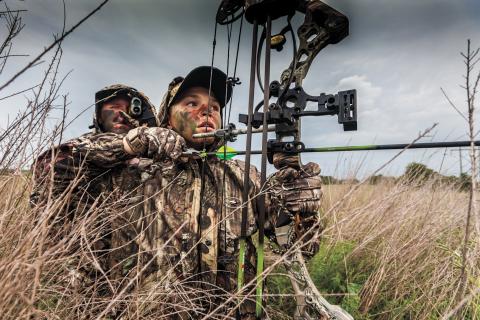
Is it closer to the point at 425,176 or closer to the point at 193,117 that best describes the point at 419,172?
the point at 425,176

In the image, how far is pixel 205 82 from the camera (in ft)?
9.14

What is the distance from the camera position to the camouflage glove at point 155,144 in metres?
2.03

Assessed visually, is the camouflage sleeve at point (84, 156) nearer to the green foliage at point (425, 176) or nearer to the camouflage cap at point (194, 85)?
the camouflage cap at point (194, 85)

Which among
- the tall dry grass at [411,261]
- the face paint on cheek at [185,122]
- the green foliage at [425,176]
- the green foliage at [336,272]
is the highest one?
the face paint on cheek at [185,122]

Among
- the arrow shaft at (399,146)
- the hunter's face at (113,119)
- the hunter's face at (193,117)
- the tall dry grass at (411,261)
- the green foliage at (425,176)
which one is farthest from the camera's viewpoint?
the green foliage at (425,176)

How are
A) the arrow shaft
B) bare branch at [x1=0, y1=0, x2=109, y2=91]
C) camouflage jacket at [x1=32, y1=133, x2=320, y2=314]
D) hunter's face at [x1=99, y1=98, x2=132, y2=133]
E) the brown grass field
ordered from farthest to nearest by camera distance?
1. hunter's face at [x1=99, y1=98, x2=132, y2=133]
2. camouflage jacket at [x1=32, y1=133, x2=320, y2=314]
3. the brown grass field
4. the arrow shaft
5. bare branch at [x1=0, y1=0, x2=109, y2=91]

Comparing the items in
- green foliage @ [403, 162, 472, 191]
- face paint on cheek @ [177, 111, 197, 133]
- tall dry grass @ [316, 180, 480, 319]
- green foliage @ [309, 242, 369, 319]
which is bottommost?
green foliage @ [309, 242, 369, 319]

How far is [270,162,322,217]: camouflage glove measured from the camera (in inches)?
79.4

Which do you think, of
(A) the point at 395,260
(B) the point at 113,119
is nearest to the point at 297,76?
(A) the point at 395,260

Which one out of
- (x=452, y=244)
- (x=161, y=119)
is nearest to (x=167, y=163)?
(x=161, y=119)

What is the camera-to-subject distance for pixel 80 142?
2246 mm

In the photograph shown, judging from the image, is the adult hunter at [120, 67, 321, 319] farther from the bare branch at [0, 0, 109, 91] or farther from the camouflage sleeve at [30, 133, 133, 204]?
the bare branch at [0, 0, 109, 91]

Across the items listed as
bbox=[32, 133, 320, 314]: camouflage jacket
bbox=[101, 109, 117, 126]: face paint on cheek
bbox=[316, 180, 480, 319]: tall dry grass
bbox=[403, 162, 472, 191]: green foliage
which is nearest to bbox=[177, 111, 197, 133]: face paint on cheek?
bbox=[32, 133, 320, 314]: camouflage jacket

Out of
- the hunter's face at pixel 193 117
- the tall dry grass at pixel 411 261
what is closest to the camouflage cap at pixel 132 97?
the hunter's face at pixel 193 117
